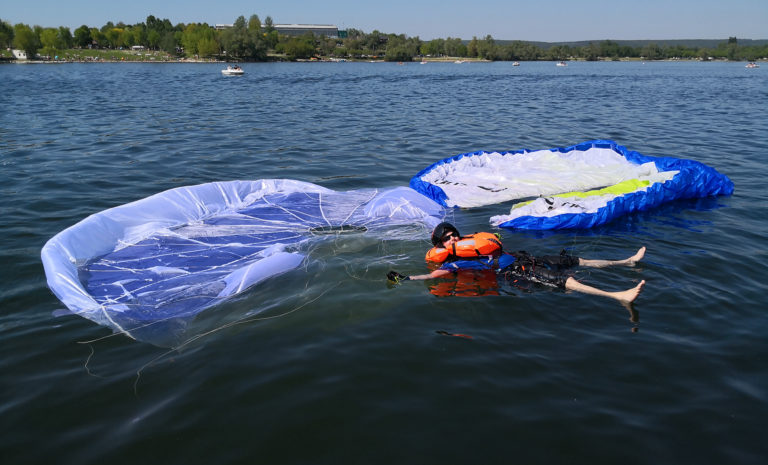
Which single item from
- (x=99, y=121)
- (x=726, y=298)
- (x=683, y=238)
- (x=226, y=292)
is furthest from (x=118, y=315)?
(x=99, y=121)

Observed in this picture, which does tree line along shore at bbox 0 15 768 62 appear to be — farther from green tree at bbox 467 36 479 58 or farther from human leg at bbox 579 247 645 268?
human leg at bbox 579 247 645 268

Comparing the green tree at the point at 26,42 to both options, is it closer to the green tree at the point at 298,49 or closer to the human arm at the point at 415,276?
the green tree at the point at 298,49

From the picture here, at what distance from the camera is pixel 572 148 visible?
12711 millimetres

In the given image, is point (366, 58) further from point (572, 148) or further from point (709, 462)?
point (709, 462)

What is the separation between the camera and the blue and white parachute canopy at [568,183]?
9086mm

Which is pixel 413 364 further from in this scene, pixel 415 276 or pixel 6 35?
pixel 6 35

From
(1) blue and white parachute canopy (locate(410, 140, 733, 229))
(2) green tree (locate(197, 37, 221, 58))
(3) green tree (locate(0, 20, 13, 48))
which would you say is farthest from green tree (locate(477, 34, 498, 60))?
(1) blue and white parachute canopy (locate(410, 140, 733, 229))

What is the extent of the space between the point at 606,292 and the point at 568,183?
5.04 m

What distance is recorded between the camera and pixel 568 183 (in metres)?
10.8

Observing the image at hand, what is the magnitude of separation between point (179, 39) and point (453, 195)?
14866cm

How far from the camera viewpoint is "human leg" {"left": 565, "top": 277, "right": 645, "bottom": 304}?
20.1 feet

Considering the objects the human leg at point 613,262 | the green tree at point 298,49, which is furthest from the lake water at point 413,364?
the green tree at point 298,49

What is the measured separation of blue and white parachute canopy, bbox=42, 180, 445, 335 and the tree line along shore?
11735 centimetres

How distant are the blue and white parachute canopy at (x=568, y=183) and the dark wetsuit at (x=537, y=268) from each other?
2069 millimetres
